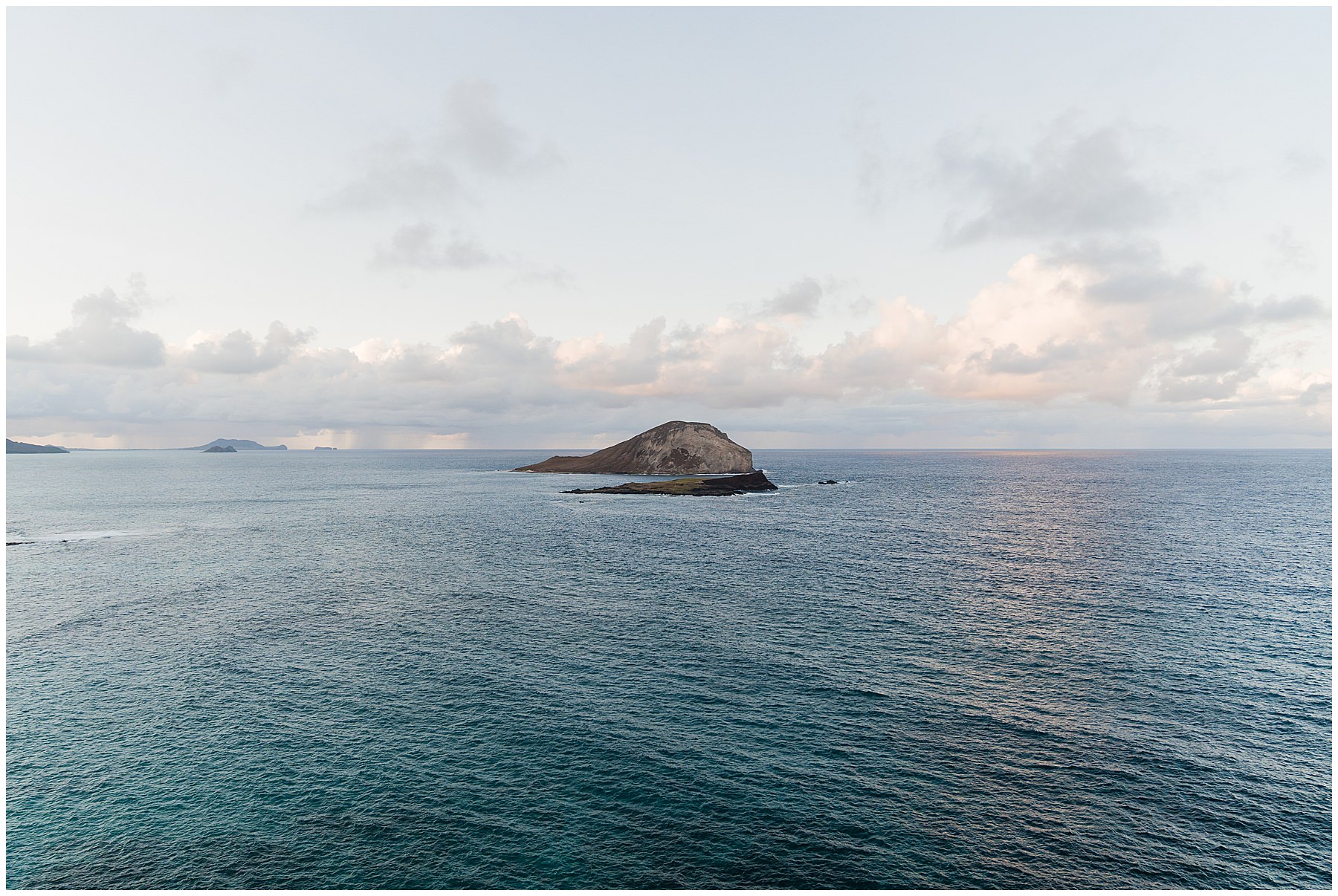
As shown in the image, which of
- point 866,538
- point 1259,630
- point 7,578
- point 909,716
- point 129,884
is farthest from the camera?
point 866,538

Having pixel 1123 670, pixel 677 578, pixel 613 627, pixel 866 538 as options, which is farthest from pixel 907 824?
pixel 866 538

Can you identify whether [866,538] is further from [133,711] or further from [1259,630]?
[133,711]

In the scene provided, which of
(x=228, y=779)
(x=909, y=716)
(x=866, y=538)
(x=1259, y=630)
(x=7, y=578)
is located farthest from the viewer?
(x=866, y=538)

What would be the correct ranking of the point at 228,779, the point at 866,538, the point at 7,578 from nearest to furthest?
the point at 228,779
the point at 7,578
the point at 866,538

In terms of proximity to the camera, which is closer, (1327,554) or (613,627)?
(613,627)

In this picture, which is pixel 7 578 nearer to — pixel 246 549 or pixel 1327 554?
pixel 246 549

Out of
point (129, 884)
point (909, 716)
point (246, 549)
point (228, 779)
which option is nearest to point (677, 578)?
point (909, 716)

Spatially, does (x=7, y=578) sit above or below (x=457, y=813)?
above
